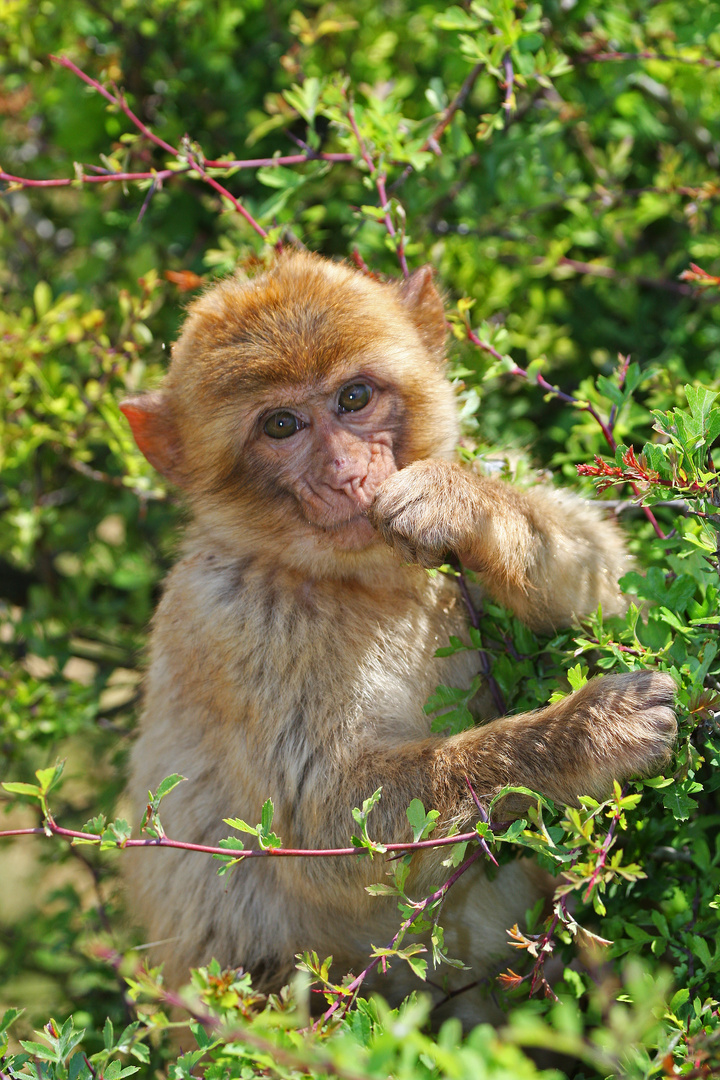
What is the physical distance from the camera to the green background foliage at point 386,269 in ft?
7.63

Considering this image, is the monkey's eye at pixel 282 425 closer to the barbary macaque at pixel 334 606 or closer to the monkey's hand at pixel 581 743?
the barbary macaque at pixel 334 606

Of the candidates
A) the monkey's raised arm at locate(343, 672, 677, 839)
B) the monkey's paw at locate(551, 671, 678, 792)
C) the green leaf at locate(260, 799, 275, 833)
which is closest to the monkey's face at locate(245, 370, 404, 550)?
the monkey's raised arm at locate(343, 672, 677, 839)

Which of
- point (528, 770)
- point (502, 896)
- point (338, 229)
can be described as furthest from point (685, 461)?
point (338, 229)

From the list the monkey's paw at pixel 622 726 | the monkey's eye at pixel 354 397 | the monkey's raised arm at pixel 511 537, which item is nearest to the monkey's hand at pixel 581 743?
the monkey's paw at pixel 622 726

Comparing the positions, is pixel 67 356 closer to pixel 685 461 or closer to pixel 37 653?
pixel 37 653

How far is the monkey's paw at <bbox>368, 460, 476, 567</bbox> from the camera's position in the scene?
7.27 feet

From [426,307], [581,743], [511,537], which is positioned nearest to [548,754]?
[581,743]

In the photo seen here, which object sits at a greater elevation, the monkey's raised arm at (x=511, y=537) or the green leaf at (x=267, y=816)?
the monkey's raised arm at (x=511, y=537)

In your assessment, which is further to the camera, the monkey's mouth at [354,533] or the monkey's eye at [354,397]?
the monkey's eye at [354,397]

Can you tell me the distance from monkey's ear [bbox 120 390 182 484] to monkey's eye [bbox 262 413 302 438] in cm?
37

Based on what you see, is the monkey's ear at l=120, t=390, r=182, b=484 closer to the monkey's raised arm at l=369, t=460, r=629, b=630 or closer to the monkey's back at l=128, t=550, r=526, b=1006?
the monkey's back at l=128, t=550, r=526, b=1006

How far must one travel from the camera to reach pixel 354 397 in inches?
99.0

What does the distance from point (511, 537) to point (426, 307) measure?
81cm

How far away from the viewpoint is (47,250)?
4703 millimetres
